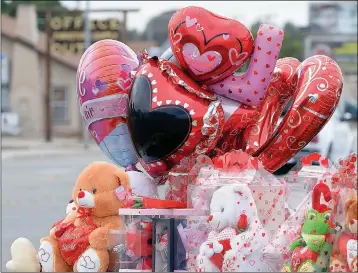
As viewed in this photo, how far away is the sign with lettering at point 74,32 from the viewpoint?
118 ft

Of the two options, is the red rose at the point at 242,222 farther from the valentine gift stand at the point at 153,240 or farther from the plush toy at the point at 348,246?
the plush toy at the point at 348,246

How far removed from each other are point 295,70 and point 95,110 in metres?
0.98

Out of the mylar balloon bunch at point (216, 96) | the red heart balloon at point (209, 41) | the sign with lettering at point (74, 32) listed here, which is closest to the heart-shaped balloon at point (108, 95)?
the mylar balloon bunch at point (216, 96)

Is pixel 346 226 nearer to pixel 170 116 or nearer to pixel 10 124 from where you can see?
pixel 170 116

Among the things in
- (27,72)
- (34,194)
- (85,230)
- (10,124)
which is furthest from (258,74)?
(27,72)

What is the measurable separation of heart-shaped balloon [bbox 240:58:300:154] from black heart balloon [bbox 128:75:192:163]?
1.10ft

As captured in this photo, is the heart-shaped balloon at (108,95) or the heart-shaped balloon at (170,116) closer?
the heart-shaped balloon at (170,116)

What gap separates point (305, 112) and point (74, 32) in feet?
107

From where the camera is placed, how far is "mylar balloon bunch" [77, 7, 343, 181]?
422cm

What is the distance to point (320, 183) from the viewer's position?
12.5 ft

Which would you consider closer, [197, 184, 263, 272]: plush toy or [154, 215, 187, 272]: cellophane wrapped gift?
[197, 184, 263, 272]: plush toy

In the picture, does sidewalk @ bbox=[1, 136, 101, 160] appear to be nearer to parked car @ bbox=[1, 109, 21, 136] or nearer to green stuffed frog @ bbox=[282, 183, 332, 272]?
parked car @ bbox=[1, 109, 21, 136]

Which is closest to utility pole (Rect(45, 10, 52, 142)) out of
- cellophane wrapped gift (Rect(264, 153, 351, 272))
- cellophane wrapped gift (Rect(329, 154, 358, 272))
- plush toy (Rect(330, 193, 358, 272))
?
cellophane wrapped gift (Rect(264, 153, 351, 272))

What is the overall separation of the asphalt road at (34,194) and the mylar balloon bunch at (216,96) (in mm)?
376
